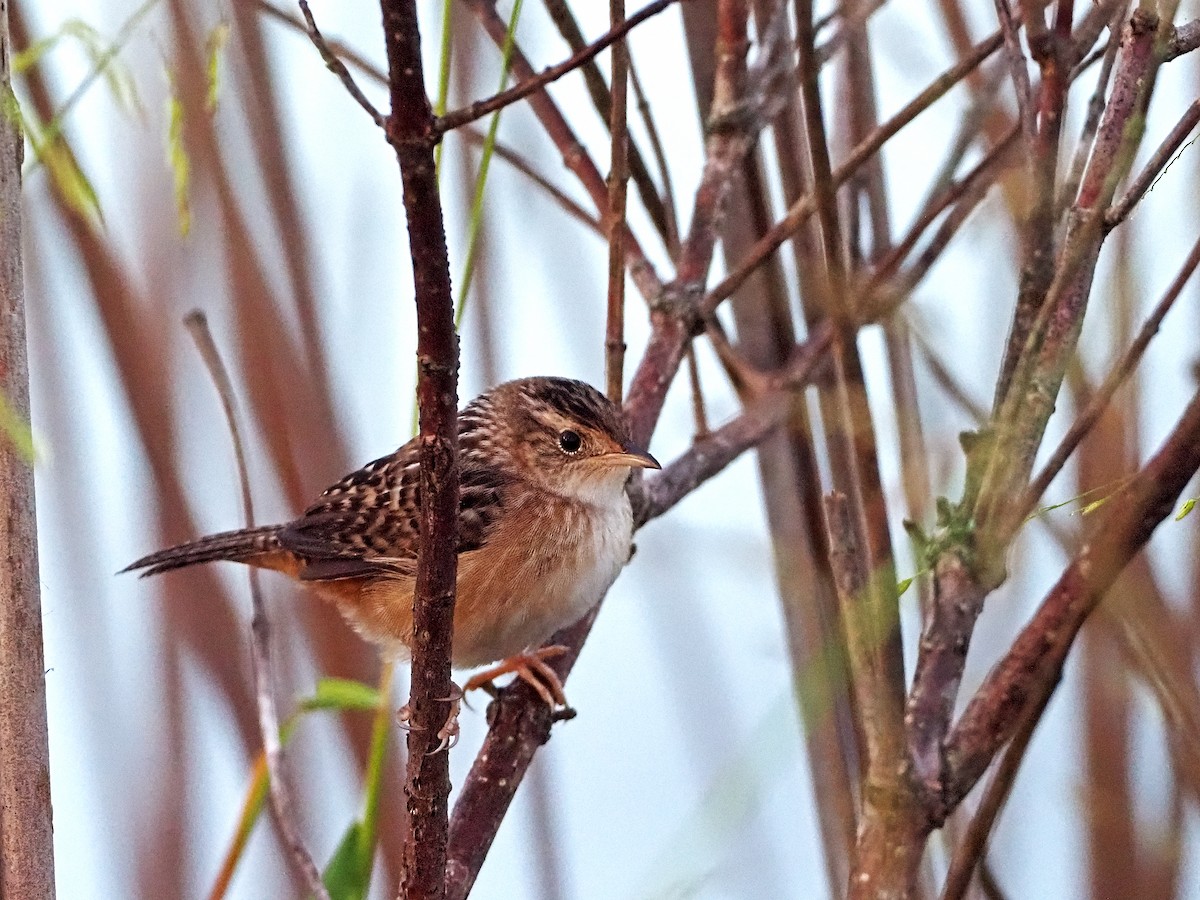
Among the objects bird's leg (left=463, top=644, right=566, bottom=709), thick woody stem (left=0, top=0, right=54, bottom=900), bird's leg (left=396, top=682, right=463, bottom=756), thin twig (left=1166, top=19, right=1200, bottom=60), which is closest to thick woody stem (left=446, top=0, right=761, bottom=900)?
bird's leg (left=463, top=644, right=566, bottom=709)

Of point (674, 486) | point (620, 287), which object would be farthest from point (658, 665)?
point (620, 287)

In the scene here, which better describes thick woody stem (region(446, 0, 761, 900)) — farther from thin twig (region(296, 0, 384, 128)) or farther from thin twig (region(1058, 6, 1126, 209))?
thin twig (region(296, 0, 384, 128))

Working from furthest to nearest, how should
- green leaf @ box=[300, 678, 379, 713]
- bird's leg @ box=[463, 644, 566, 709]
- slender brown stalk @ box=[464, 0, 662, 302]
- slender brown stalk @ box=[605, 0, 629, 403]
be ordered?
slender brown stalk @ box=[464, 0, 662, 302] → bird's leg @ box=[463, 644, 566, 709] → slender brown stalk @ box=[605, 0, 629, 403] → green leaf @ box=[300, 678, 379, 713]

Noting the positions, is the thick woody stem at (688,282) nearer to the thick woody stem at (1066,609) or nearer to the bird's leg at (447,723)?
the bird's leg at (447,723)

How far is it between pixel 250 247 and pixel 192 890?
57.0 inches

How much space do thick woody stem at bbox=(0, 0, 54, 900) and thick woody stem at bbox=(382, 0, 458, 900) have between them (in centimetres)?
40

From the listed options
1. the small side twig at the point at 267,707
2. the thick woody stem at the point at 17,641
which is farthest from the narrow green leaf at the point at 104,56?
the thick woody stem at the point at 17,641

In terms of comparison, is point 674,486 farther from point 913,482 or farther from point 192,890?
point 192,890

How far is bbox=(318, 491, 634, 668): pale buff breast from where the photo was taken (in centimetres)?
252

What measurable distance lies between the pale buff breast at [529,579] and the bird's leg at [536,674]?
0.11ft

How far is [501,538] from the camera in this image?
262 cm

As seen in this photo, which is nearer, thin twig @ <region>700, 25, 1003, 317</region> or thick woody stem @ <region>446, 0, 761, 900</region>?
thin twig @ <region>700, 25, 1003, 317</region>

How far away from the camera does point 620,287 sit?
Answer: 2.36m

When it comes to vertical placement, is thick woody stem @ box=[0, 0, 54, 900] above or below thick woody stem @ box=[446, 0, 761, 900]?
below
